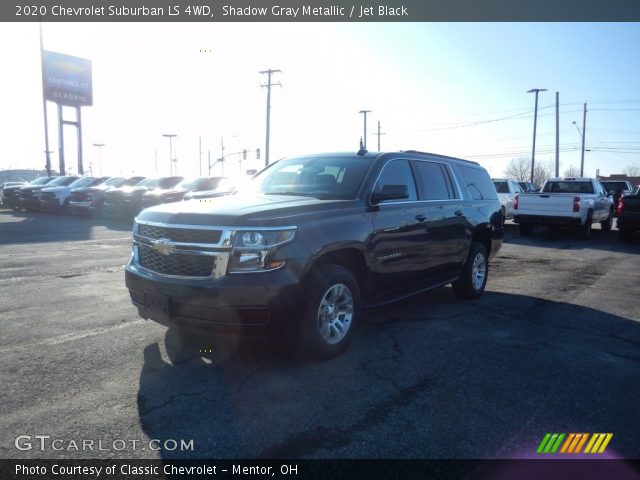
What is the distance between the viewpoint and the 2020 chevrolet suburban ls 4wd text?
388cm

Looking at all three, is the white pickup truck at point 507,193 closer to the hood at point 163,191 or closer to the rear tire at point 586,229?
the rear tire at point 586,229

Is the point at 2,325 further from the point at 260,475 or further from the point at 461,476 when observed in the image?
the point at 461,476

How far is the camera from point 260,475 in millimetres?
2750

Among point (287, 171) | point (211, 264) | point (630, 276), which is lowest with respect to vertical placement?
point (630, 276)

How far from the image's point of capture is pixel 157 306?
4.11 metres

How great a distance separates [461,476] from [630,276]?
27.3ft

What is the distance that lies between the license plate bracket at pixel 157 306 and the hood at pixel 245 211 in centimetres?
64

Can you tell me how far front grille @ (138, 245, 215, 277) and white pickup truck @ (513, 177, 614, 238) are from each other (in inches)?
567

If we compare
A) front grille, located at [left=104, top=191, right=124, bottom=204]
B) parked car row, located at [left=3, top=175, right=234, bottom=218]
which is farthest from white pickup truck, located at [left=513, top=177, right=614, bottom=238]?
front grille, located at [left=104, top=191, right=124, bottom=204]

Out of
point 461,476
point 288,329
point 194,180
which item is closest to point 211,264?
point 288,329

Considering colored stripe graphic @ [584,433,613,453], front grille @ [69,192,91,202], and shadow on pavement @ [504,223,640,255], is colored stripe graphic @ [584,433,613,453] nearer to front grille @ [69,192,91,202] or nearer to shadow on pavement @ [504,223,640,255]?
shadow on pavement @ [504,223,640,255]

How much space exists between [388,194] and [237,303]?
191 centimetres

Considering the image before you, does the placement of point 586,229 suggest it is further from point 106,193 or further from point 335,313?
point 106,193

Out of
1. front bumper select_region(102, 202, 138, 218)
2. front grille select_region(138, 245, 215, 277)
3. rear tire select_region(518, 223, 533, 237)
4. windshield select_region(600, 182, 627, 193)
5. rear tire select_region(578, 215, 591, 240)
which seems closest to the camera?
front grille select_region(138, 245, 215, 277)
